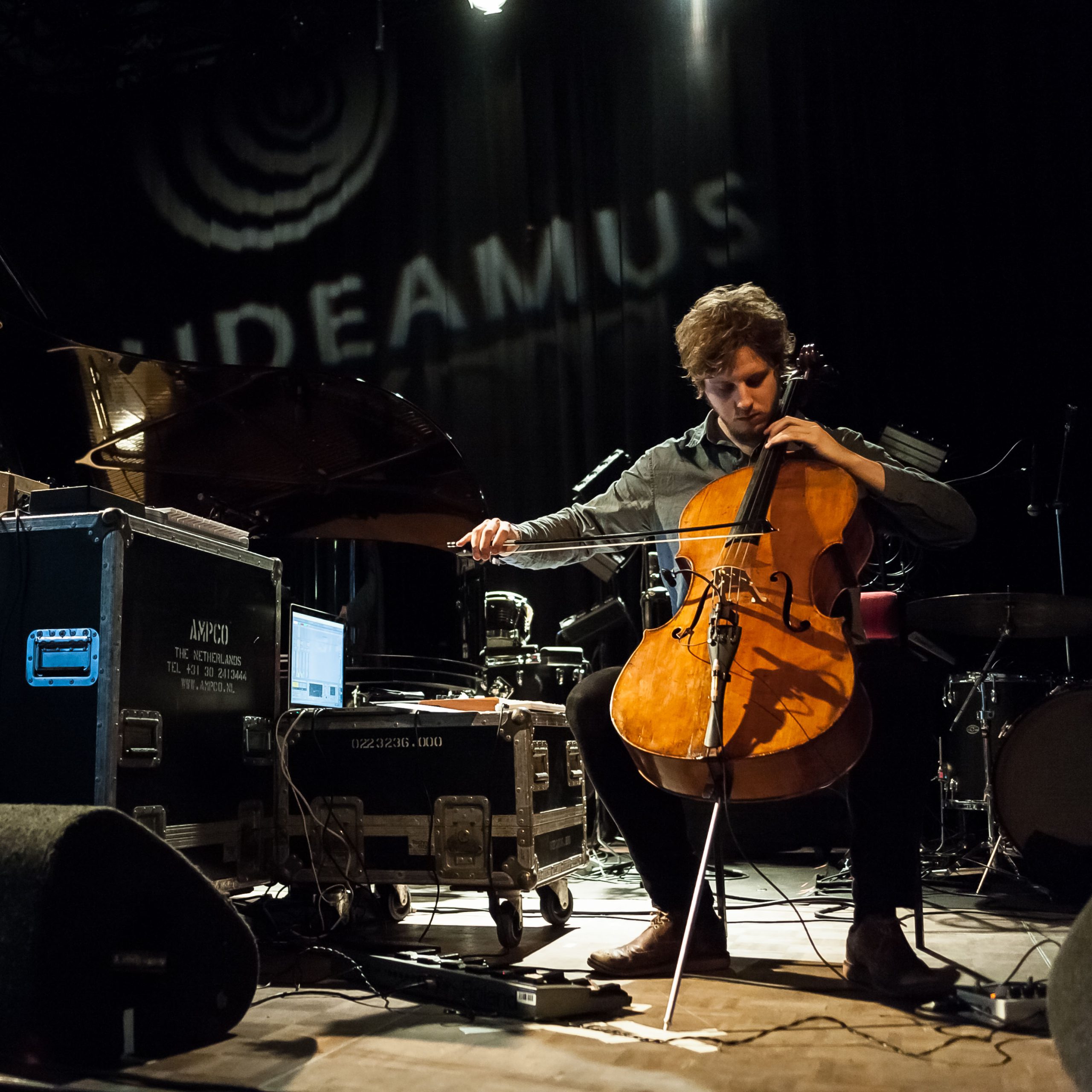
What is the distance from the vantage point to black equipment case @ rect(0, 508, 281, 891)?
Result: 2.20 m

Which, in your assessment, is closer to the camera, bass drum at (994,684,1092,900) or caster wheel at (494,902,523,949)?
caster wheel at (494,902,523,949)

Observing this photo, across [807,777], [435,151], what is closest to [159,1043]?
[807,777]

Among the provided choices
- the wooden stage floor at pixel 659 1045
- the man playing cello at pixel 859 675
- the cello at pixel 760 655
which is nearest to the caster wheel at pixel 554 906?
the wooden stage floor at pixel 659 1045

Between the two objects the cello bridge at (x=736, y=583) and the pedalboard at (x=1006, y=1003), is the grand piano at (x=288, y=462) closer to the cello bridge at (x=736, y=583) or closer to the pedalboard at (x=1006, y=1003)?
the cello bridge at (x=736, y=583)

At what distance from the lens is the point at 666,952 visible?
219 cm

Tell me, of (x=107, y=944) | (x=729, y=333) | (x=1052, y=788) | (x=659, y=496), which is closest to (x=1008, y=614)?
(x=1052, y=788)

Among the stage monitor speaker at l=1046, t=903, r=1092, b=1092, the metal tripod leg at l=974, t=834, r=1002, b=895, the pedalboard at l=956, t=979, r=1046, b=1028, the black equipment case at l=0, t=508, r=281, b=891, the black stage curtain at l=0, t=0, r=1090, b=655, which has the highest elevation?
the black stage curtain at l=0, t=0, r=1090, b=655

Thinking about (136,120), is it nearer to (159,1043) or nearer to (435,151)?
(435,151)

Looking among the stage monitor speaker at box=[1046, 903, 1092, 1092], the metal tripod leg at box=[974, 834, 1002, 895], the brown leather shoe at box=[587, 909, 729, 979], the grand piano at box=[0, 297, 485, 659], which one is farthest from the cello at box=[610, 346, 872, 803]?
the grand piano at box=[0, 297, 485, 659]

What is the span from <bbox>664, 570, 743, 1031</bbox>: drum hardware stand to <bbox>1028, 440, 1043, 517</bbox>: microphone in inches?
104

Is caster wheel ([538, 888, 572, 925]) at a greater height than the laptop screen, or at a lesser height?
lesser

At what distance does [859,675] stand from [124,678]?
1494 millimetres

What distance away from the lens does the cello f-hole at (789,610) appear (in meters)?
1.88

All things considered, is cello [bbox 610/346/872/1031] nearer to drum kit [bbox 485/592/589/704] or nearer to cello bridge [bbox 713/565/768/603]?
cello bridge [bbox 713/565/768/603]
